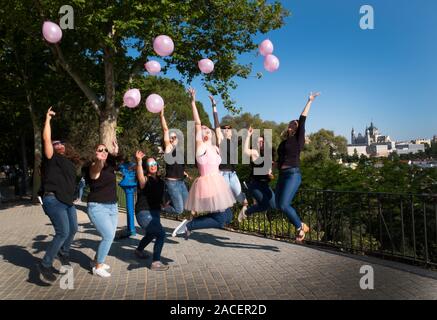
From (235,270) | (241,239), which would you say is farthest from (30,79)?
(235,270)

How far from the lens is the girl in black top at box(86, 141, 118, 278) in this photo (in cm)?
538

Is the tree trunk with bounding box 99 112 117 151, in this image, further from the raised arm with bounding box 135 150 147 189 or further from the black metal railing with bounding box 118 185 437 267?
the raised arm with bounding box 135 150 147 189

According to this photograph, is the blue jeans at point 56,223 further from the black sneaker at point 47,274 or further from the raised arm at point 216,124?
the raised arm at point 216,124

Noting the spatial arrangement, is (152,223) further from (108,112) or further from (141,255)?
(108,112)

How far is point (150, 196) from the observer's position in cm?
588

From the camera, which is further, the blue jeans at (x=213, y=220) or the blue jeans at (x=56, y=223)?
the blue jeans at (x=213, y=220)

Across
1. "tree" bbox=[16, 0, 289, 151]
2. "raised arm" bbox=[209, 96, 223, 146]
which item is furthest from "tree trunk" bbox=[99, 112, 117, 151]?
"raised arm" bbox=[209, 96, 223, 146]

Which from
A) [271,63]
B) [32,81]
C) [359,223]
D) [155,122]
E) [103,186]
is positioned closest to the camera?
[103,186]

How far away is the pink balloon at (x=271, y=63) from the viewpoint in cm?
748

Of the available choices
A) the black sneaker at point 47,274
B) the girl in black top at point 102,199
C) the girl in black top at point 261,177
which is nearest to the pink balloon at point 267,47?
the girl in black top at point 261,177

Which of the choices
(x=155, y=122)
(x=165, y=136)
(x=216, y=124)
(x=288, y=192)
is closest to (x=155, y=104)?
(x=165, y=136)

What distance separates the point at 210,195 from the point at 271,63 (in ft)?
9.97

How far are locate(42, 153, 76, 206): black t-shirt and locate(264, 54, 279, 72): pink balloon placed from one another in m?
4.15

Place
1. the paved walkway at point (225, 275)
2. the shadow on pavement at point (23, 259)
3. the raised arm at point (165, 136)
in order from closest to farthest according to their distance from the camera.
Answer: the paved walkway at point (225, 275) < the shadow on pavement at point (23, 259) < the raised arm at point (165, 136)
